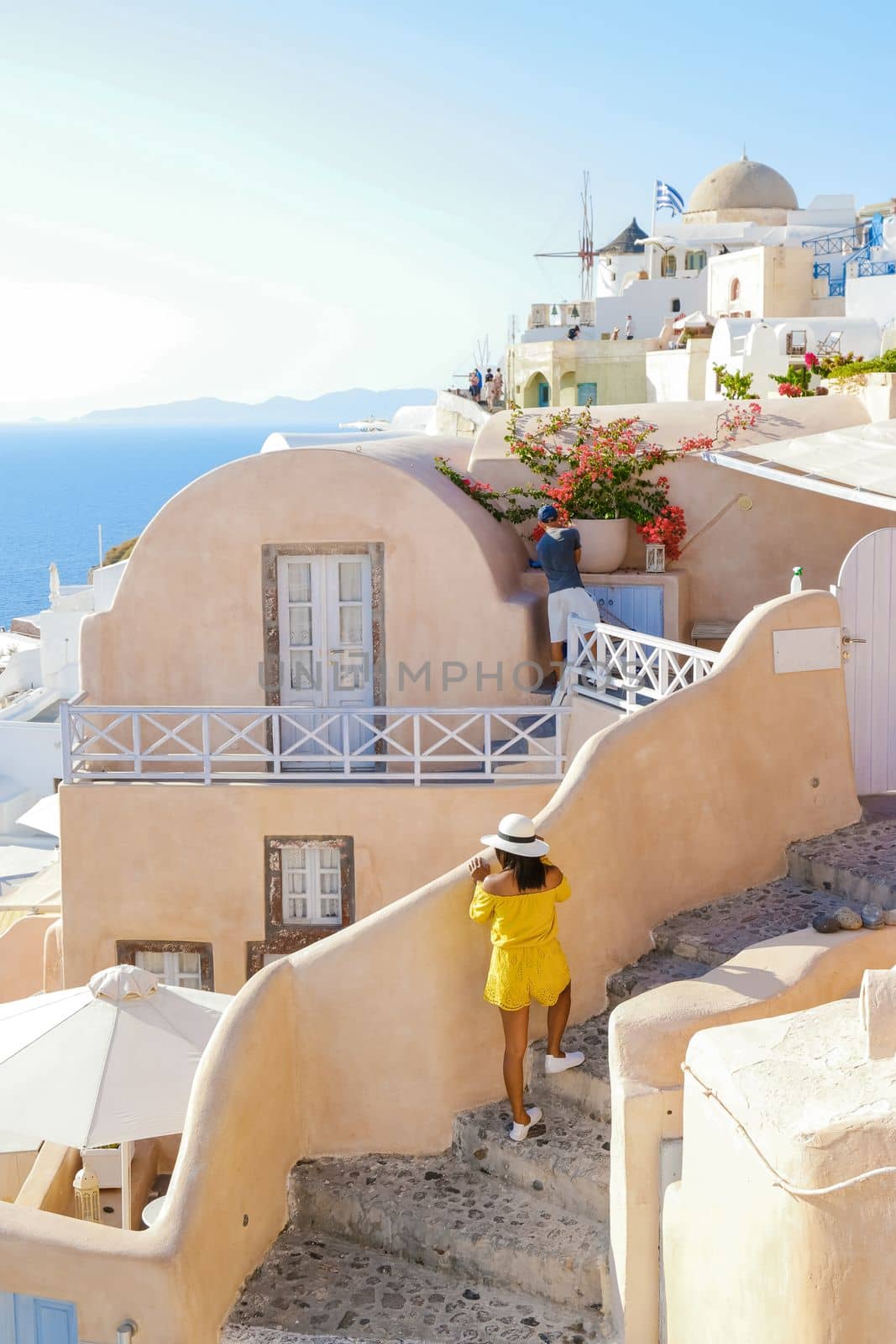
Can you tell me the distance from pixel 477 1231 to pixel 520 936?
5.18 feet

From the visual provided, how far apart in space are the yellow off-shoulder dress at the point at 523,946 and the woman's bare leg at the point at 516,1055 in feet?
0.25

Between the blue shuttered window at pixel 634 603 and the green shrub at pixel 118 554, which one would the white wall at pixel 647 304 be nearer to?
the green shrub at pixel 118 554

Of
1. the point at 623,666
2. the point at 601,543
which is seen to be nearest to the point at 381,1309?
the point at 623,666

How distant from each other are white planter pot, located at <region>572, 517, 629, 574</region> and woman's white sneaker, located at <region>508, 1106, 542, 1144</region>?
23.9 feet

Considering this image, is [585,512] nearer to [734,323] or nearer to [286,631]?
[286,631]

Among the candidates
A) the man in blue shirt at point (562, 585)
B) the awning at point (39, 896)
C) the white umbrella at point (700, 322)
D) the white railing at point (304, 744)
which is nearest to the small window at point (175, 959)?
the white railing at point (304, 744)

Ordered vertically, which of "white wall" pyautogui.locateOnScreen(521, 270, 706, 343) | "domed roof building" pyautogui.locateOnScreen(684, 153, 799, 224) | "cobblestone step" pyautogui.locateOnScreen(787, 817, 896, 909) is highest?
"domed roof building" pyautogui.locateOnScreen(684, 153, 799, 224)

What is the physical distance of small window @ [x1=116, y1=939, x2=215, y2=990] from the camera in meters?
12.5

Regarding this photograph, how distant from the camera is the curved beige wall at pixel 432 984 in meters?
6.67

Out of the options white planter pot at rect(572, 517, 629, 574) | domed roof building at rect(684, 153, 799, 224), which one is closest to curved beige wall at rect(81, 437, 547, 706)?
white planter pot at rect(572, 517, 629, 574)

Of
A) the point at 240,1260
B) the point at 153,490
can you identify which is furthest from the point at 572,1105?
the point at 153,490

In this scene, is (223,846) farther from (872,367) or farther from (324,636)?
(872,367)

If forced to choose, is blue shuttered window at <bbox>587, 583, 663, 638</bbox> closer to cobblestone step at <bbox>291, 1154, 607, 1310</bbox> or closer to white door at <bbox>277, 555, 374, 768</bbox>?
white door at <bbox>277, 555, 374, 768</bbox>

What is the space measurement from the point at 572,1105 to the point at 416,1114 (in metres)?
0.93
